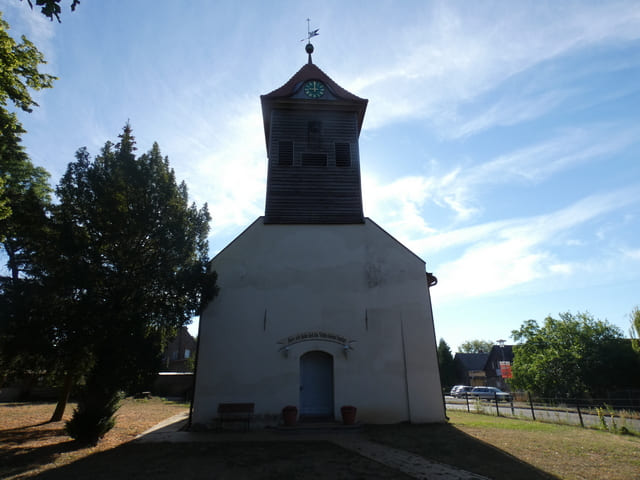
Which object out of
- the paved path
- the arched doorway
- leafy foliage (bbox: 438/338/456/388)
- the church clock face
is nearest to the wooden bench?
the paved path

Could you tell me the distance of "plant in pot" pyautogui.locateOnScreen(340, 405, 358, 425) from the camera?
11.7 metres

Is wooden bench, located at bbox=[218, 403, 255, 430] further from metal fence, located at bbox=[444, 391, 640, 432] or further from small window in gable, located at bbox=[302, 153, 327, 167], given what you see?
metal fence, located at bbox=[444, 391, 640, 432]

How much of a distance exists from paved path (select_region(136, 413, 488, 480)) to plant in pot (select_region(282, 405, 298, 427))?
1.92 ft

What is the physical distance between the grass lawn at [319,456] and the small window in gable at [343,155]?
35.8ft

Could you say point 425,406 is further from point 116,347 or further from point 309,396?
point 116,347

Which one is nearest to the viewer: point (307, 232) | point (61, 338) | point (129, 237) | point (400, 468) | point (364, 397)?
point (400, 468)

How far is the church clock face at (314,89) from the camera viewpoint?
1681 cm

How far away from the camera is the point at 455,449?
28.2ft

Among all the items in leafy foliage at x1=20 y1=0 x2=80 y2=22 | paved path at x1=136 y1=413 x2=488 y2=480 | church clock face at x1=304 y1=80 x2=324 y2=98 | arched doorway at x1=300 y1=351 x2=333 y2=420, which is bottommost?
paved path at x1=136 y1=413 x2=488 y2=480

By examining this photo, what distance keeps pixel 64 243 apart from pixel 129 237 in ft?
5.24

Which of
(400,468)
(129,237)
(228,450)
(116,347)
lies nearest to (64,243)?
(129,237)

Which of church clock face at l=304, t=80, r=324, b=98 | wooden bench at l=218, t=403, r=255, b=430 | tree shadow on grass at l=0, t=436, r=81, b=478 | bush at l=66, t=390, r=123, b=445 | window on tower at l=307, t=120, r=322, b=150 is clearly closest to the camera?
tree shadow on grass at l=0, t=436, r=81, b=478

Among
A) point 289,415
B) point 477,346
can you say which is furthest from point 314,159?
point 477,346

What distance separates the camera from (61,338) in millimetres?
9453
